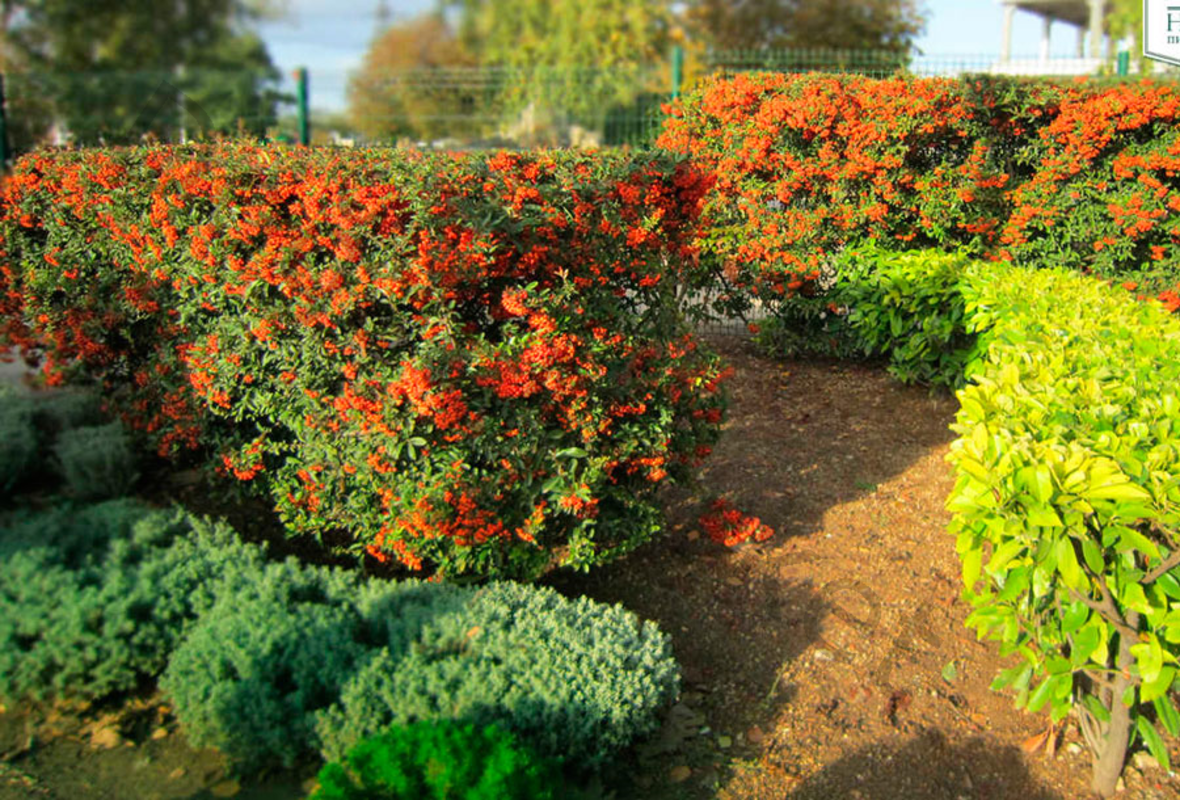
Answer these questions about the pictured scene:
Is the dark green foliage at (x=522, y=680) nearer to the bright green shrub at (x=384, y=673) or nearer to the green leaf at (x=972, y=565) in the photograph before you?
the bright green shrub at (x=384, y=673)

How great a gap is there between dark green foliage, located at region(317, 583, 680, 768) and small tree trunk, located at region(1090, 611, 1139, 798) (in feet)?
4.00

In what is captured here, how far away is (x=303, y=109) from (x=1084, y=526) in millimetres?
11578

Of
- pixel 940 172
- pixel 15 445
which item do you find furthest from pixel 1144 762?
pixel 940 172

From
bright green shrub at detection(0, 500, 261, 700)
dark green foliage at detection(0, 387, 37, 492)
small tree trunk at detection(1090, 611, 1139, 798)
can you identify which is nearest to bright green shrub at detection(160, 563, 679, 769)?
bright green shrub at detection(0, 500, 261, 700)

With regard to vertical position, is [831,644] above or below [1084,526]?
below

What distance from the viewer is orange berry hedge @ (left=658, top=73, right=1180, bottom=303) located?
6070 mm

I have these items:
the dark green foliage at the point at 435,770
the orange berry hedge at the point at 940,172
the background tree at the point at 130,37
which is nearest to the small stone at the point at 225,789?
the dark green foliage at the point at 435,770

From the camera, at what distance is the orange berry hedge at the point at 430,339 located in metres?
3.07

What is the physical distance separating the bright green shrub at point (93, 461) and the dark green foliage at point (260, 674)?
535mm

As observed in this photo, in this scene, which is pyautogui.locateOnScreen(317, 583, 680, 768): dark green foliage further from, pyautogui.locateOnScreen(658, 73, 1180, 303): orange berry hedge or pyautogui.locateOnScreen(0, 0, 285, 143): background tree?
pyautogui.locateOnScreen(658, 73, 1180, 303): orange berry hedge

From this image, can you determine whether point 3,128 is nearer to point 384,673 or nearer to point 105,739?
point 105,739

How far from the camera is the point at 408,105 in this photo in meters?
12.9

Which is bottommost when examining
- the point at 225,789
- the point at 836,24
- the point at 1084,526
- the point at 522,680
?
the point at 225,789

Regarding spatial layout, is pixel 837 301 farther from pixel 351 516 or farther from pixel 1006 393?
pixel 351 516
